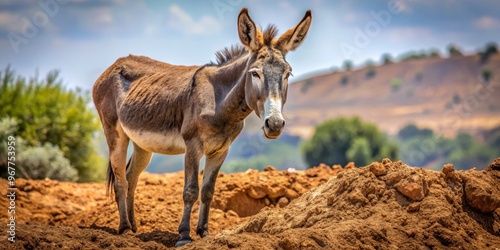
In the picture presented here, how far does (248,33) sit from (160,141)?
230 centimetres

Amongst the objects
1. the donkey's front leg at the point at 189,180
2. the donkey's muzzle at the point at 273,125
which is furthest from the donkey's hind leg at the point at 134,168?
the donkey's muzzle at the point at 273,125

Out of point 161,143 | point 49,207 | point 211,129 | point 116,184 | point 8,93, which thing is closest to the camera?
point 211,129

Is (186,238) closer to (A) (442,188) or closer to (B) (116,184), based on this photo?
(B) (116,184)

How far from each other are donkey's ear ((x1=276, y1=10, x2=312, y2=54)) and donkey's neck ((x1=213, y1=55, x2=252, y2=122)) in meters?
0.50

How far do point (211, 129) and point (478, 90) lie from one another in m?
106

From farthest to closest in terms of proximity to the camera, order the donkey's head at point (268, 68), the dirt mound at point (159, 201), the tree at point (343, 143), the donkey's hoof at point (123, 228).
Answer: the tree at point (343, 143)
the dirt mound at point (159, 201)
the donkey's hoof at point (123, 228)
the donkey's head at point (268, 68)

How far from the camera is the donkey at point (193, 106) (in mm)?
10852

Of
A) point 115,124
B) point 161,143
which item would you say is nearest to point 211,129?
point 161,143

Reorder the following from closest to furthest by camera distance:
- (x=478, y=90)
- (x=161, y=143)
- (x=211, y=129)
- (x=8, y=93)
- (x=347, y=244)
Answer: (x=347, y=244) < (x=211, y=129) < (x=161, y=143) < (x=8, y=93) < (x=478, y=90)

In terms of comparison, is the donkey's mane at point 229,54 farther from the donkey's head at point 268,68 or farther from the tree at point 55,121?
the tree at point 55,121

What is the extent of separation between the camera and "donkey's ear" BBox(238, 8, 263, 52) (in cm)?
1110

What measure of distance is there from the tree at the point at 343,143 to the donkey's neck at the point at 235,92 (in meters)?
48.8

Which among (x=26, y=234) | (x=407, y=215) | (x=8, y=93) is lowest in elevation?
(x=26, y=234)

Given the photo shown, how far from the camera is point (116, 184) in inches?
531
